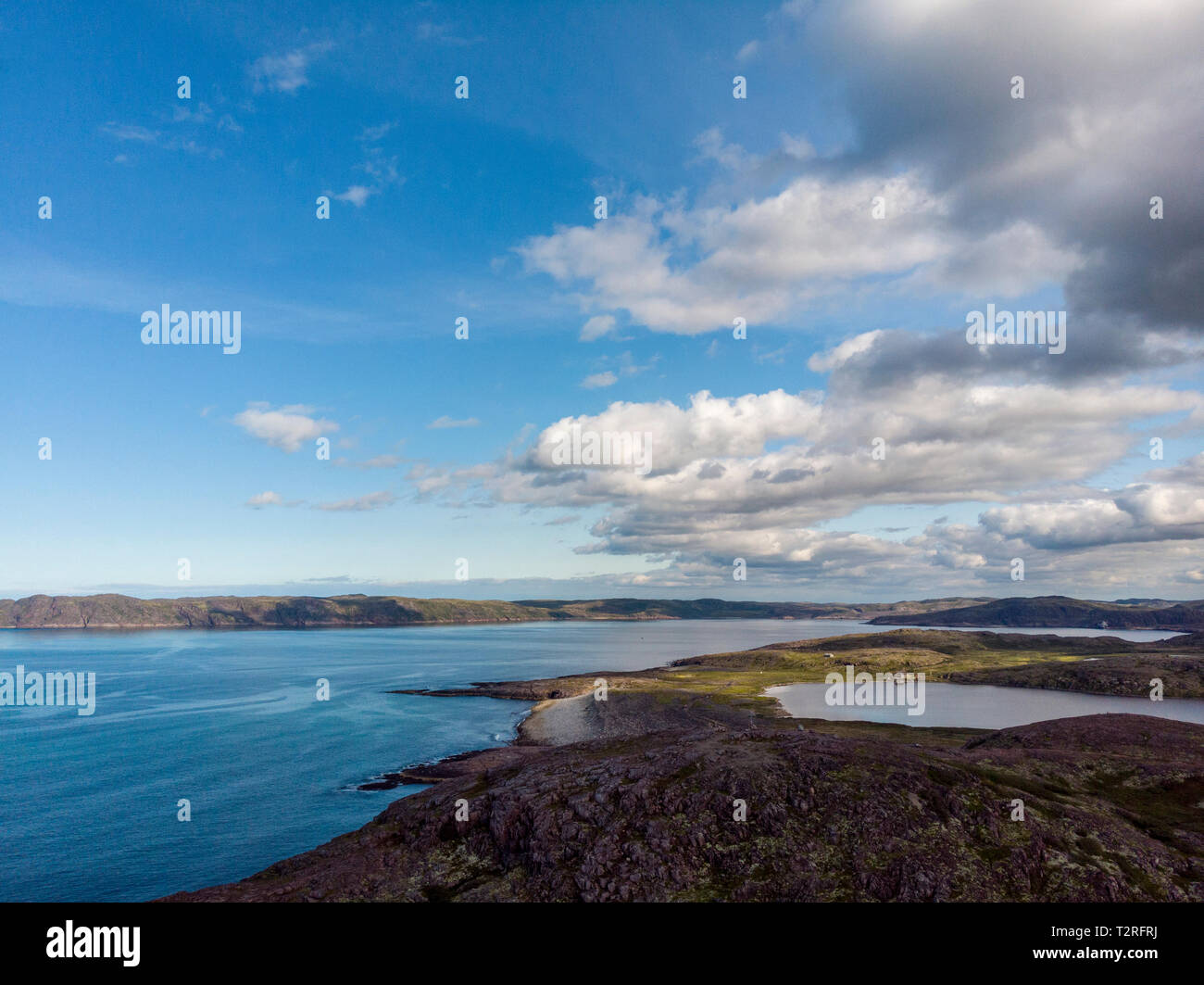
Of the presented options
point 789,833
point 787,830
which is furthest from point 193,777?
point 789,833

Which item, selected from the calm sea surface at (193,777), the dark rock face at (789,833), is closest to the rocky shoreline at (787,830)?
the dark rock face at (789,833)

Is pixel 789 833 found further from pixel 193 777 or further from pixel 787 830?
pixel 193 777

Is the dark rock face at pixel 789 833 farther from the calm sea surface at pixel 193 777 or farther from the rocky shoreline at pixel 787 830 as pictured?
the calm sea surface at pixel 193 777

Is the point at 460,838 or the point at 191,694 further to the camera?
the point at 191,694

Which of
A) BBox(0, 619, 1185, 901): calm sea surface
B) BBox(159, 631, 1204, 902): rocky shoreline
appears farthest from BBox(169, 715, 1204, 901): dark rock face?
BBox(0, 619, 1185, 901): calm sea surface

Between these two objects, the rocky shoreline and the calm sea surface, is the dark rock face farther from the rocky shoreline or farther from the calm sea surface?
the calm sea surface
